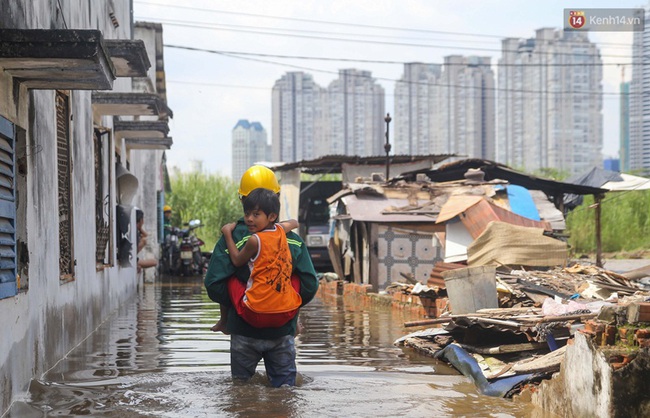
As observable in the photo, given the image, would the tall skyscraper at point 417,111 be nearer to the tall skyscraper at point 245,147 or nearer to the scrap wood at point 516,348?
the tall skyscraper at point 245,147

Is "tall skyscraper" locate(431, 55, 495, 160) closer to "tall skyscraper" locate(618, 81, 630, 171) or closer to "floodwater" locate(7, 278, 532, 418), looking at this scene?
"tall skyscraper" locate(618, 81, 630, 171)

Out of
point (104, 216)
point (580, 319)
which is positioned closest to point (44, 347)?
point (580, 319)

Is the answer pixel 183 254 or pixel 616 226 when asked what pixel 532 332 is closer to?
pixel 183 254

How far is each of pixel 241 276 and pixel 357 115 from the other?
96785 millimetres

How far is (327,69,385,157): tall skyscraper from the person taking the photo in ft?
331

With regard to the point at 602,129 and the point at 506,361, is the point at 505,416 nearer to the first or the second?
the point at 506,361

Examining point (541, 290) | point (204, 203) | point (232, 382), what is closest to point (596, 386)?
point (232, 382)

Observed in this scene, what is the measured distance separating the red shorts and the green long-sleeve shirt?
0.04 m

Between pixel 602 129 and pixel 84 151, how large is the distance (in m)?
84.4

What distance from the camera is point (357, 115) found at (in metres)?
102

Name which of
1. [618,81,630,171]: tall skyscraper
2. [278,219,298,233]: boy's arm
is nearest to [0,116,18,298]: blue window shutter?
[278,219,298,233]: boy's arm

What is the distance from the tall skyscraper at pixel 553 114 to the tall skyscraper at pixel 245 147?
152ft

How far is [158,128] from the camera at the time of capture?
17656mm

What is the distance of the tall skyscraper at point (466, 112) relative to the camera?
90750 mm
